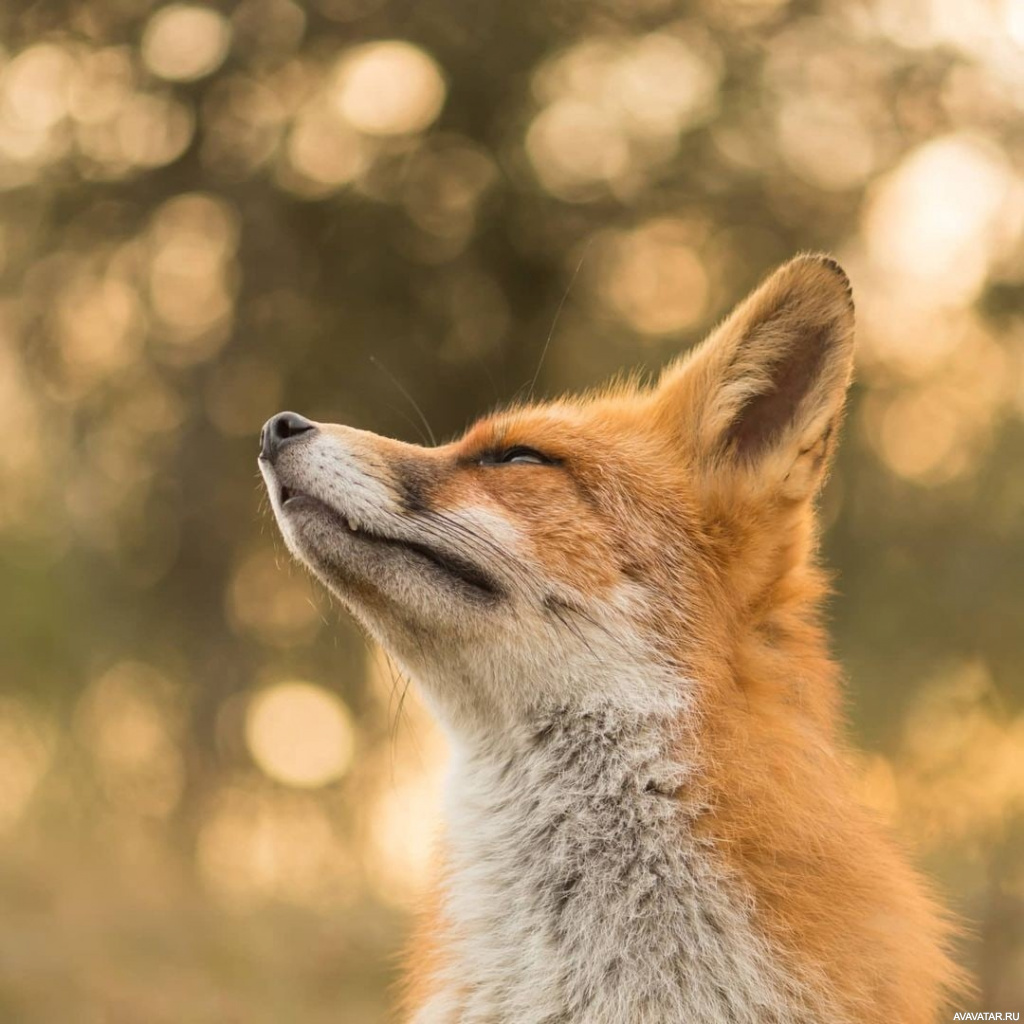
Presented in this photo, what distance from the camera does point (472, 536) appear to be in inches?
133

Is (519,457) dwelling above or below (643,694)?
above

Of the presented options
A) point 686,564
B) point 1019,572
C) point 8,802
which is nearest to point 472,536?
point 686,564

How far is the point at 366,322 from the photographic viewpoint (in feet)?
35.6

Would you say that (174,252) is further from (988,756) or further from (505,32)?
(988,756)

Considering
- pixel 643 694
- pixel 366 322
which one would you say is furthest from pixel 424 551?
pixel 366 322

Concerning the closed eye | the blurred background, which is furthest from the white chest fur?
the blurred background

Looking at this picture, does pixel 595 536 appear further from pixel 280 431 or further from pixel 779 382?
pixel 280 431

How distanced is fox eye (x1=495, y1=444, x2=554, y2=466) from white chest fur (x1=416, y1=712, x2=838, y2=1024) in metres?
0.78

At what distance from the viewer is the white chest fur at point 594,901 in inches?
114

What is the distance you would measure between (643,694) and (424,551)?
0.71m

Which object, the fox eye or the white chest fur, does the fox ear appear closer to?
the fox eye

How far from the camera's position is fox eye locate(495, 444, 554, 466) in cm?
361

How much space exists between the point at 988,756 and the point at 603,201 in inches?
212

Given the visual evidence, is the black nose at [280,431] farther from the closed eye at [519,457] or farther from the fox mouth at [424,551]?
the closed eye at [519,457]
